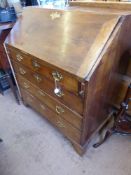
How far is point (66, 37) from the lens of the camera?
0.98m

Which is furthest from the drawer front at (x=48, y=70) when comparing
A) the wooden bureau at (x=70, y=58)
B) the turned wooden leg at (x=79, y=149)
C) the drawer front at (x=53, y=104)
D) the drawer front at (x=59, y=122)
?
the turned wooden leg at (x=79, y=149)

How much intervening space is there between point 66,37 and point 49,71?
263 mm

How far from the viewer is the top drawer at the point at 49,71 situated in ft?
2.88

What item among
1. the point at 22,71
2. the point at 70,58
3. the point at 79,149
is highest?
the point at 70,58

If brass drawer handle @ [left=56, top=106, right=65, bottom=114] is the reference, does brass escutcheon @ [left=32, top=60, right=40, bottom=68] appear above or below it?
above

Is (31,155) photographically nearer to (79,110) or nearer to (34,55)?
(79,110)

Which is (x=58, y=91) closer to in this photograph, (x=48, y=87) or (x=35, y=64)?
(x=48, y=87)

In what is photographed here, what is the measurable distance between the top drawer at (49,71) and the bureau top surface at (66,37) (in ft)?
0.12

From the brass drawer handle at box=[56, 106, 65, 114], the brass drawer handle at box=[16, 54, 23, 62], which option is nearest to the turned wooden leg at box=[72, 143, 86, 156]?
the brass drawer handle at box=[56, 106, 65, 114]

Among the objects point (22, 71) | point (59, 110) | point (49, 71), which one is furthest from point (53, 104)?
point (22, 71)

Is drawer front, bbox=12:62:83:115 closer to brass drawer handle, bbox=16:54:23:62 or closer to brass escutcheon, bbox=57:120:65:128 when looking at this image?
brass drawer handle, bbox=16:54:23:62

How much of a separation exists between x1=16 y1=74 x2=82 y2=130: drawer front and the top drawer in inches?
8.6

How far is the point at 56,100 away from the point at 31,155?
0.63 metres

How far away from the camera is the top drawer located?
879mm
